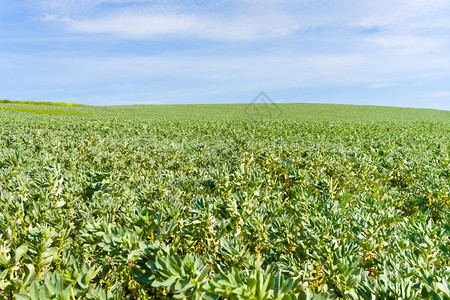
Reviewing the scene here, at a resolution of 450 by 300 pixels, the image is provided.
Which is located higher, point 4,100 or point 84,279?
point 4,100

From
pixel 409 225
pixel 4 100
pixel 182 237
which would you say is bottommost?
pixel 182 237

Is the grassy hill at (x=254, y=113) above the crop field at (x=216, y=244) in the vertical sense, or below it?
above

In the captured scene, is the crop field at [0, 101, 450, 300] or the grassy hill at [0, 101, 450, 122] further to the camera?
the grassy hill at [0, 101, 450, 122]

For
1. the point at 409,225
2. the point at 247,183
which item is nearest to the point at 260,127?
the point at 247,183

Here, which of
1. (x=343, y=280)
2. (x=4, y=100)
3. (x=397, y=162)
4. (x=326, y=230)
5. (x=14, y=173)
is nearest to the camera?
(x=343, y=280)

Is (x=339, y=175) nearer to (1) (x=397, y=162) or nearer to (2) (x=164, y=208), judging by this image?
(1) (x=397, y=162)

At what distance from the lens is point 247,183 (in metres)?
4.68

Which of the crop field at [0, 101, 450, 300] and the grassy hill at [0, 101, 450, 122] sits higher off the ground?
the grassy hill at [0, 101, 450, 122]

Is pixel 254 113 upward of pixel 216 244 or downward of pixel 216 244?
upward

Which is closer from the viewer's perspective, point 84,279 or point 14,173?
point 84,279

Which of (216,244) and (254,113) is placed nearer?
(216,244)

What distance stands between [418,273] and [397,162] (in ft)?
21.5

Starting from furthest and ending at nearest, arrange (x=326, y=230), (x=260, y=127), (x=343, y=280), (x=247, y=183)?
→ (x=260, y=127) → (x=247, y=183) → (x=326, y=230) → (x=343, y=280)

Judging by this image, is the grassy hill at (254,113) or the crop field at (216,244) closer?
the crop field at (216,244)
